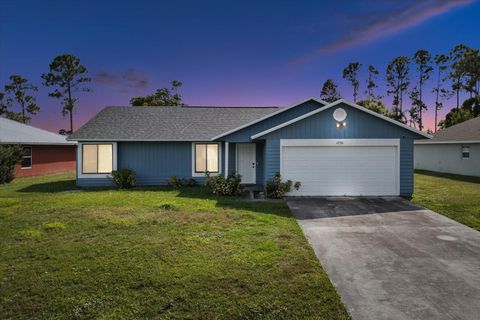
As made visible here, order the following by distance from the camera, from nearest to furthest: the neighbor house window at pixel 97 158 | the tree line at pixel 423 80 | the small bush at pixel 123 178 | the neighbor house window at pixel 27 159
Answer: the small bush at pixel 123 178, the neighbor house window at pixel 97 158, the neighbor house window at pixel 27 159, the tree line at pixel 423 80

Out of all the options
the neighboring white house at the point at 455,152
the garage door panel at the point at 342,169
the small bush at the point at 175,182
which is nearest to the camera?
the garage door panel at the point at 342,169

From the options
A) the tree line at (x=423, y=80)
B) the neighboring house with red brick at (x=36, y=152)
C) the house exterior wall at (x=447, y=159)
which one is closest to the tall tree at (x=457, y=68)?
the tree line at (x=423, y=80)

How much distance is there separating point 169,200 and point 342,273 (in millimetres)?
7637

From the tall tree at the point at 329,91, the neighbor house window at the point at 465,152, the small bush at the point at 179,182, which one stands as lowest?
the small bush at the point at 179,182

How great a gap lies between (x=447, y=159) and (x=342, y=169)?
1616 cm

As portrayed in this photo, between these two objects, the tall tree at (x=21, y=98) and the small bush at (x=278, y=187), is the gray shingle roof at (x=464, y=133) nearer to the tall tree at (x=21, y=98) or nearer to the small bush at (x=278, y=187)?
the small bush at (x=278, y=187)

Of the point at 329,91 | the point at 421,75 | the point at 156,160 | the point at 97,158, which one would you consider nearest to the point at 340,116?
the point at 156,160

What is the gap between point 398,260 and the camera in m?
5.43

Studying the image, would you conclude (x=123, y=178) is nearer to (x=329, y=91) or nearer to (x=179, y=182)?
(x=179, y=182)

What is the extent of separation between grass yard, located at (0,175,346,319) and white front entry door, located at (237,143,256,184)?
643 centimetres

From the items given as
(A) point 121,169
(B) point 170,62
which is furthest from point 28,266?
(B) point 170,62

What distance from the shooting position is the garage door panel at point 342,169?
11.8m

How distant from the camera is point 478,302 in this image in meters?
3.92

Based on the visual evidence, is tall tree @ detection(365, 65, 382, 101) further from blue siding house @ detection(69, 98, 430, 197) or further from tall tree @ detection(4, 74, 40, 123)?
tall tree @ detection(4, 74, 40, 123)
